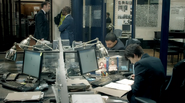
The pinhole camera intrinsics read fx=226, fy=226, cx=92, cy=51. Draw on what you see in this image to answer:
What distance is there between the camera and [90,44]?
10.7ft

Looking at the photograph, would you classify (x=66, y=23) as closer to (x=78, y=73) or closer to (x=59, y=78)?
(x=78, y=73)

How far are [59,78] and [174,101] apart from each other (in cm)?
144

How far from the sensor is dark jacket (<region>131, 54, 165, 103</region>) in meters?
2.42

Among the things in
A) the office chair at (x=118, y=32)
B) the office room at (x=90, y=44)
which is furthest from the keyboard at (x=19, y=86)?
the office chair at (x=118, y=32)

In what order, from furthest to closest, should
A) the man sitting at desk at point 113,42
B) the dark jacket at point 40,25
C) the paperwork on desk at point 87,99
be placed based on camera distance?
the dark jacket at point 40,25 < the man sitting at desk at point 113,42 < the paperwork on desk at point 87,99

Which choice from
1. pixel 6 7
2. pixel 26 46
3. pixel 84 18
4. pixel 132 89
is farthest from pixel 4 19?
pixel 132 89

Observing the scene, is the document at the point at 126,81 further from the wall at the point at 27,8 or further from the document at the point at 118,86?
the wall at the point at 27,8

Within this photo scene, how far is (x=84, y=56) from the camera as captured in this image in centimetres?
296

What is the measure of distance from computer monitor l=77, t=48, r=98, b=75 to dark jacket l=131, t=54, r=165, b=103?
29.8 inches

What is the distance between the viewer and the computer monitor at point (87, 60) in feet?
9.55

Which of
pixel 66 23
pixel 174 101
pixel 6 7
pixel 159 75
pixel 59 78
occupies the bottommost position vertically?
pixel 174 101

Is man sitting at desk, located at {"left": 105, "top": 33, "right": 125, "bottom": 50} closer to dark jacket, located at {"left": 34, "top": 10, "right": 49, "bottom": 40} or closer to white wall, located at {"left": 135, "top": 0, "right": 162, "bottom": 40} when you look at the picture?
white wall, located at {"left": 135, "top": 0, "right": 162, "bottom": 40}

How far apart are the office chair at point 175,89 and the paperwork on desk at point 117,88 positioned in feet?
0.70

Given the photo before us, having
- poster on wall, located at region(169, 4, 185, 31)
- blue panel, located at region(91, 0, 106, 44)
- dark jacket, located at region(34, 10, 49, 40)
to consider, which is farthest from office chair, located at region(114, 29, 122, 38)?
dark jacket, located at region(34, 10, 49, 40)
